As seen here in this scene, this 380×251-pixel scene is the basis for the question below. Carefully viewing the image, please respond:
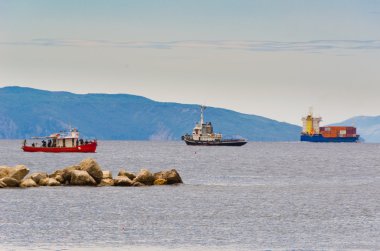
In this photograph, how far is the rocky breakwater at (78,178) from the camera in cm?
8056

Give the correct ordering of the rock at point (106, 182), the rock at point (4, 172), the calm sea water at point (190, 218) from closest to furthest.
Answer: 1. the calm sea water at point (190, 218)
2. the rock at point (4, 172)
3. the rock at point (106, 182)

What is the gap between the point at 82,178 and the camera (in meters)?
81.7

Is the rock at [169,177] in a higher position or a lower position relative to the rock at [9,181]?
higher

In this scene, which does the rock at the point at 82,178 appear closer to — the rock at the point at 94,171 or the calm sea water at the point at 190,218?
the rock at the point at 94,171

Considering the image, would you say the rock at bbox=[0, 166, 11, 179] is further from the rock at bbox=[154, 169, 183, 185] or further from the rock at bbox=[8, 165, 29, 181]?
the rock at bbox=[154, 169, 183, 185]

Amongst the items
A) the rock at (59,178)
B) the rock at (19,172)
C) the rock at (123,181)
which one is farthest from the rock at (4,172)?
the rock at (123,181)

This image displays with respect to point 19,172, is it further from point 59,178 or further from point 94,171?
point 94,171

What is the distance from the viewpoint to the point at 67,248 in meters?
43.2

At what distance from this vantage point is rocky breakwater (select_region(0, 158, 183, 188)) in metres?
80.6

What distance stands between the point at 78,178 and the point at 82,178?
1.52ft

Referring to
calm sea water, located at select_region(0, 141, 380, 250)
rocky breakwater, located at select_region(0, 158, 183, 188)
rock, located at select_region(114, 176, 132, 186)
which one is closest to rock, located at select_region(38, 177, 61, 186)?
rocky breakwater, located at select_region(0, 158, 183, 188)

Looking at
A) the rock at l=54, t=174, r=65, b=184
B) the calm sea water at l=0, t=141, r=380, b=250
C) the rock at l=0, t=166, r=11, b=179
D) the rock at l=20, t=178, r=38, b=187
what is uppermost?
the rock at l=0, t=166, r=11, b=179

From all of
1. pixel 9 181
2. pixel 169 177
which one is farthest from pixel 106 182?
pixel 9 181

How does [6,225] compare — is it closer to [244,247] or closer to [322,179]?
[244,247]
